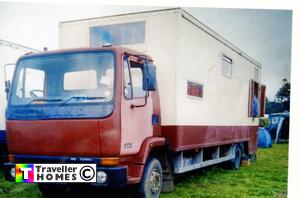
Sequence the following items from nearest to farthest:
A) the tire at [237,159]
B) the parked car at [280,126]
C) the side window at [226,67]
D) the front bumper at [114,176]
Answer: the front bumper at [114,176]
the parked car at [280,126]
the side window at [226,67]
the tire at [237,159]

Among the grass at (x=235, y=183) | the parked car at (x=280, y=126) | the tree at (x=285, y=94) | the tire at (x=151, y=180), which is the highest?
the tree at (x=285, y=94)

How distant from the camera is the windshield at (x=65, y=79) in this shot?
3.84 metres

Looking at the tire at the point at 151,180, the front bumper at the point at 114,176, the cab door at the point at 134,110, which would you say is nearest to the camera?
the front bumper at the point at 114,176

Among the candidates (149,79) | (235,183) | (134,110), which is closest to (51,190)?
(134,110)

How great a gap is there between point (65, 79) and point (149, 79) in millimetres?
950

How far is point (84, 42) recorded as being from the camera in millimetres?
4789

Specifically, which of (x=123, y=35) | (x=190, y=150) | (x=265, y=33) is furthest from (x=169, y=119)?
(x=265, y=33)

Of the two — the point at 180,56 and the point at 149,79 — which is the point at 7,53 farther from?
the point at 180,56

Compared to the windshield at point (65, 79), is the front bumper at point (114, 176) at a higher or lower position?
lower

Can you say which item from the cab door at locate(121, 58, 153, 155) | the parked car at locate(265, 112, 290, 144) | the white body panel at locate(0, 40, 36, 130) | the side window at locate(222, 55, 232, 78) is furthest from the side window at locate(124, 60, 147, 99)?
the parked car at locate(265, 112, 290, 144)

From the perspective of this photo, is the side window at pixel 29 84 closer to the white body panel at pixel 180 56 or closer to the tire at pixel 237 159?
the white body panel at pixel 180 56

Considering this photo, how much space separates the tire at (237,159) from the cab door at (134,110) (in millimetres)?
3292

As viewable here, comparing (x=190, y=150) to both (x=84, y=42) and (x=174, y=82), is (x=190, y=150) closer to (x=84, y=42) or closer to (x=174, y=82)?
(x=174, y=82)

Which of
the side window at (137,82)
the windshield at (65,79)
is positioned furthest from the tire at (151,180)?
the windshield at (65,79)
